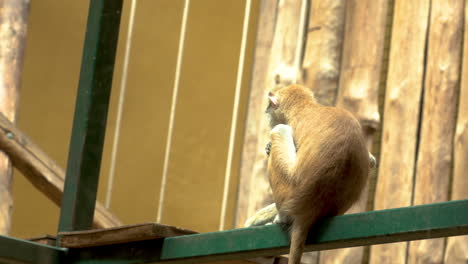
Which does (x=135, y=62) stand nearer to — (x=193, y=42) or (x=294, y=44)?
(x=193, y=42)

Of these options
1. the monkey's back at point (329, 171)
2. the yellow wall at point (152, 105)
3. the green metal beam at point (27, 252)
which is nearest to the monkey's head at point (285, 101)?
the monkey's back at point (329, 171)

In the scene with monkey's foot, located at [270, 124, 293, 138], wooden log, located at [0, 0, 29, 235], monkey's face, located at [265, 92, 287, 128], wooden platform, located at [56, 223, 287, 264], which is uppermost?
wooden log, located at [0, 0, 29, 235]

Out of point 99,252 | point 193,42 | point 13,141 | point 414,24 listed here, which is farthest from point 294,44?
point 99,252

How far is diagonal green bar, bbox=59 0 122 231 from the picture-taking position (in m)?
4.23

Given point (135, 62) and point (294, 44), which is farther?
point (135, 62)

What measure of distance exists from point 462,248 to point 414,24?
168 centimetres

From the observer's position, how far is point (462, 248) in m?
5.75

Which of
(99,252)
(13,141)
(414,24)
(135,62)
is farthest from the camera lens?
(135,62)

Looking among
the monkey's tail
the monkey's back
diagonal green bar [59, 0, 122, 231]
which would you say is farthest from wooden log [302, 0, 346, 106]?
the monkey's tail

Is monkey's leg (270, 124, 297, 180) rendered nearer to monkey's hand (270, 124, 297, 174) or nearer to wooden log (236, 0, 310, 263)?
monkey's hand (270, 124, 297, 174)

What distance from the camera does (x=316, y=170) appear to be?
3.68m

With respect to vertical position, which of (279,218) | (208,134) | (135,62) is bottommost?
(279,218)

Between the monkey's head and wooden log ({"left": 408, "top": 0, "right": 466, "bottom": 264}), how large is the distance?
194 cm

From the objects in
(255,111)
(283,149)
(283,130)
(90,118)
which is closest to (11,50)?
(90,118)
